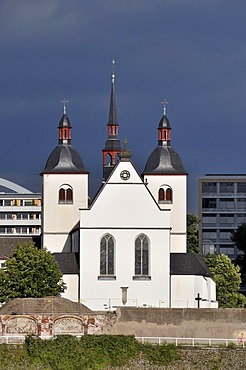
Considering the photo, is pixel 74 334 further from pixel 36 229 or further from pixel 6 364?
pixel 36 229

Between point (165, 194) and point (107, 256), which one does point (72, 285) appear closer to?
point (107, 256)

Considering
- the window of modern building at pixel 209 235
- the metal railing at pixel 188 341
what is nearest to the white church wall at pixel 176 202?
the metal railing at pixel 188 341

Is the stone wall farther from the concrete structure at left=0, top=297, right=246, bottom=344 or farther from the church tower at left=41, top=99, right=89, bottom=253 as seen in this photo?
the church tower at left=41, top=99, right=89, bottom=253

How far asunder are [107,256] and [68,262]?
9.41ft

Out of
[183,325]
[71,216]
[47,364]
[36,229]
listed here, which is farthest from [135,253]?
[36,229]

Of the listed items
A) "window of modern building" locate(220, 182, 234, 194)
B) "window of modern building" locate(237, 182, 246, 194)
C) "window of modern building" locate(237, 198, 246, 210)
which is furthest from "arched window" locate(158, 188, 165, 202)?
"window of modern building" locate(237, 182, 246, 194)

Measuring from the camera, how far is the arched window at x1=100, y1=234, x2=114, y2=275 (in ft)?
348

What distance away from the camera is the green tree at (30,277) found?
328 ft

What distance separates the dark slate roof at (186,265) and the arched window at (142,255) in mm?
2134

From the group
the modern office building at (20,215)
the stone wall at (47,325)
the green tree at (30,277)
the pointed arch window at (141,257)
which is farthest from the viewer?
the modern office building at (20,215)

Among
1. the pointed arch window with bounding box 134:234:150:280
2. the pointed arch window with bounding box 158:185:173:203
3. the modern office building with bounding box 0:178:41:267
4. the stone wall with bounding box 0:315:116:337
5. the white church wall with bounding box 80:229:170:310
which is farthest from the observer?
the modern office building with bounding box 0:178:41:267

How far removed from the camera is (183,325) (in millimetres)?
80875

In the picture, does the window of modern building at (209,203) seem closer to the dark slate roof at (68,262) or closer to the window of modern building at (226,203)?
the window of modern building at (226,203)

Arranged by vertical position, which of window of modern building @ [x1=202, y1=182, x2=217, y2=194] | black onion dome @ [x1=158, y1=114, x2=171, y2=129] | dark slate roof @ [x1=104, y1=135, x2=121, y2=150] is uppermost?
black onion dome @ [x1=158, y1=114, x2=171, y2=129]
